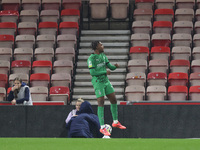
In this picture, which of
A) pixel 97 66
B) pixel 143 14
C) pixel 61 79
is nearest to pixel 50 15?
pixel 143 14

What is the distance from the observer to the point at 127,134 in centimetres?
807

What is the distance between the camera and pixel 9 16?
1408 centimetres

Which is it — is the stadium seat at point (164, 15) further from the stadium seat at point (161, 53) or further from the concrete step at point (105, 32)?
the stadium seat at point (161, 53)

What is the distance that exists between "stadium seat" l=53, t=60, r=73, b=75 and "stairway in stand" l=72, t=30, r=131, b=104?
0.49m

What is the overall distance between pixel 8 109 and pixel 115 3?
266 inches

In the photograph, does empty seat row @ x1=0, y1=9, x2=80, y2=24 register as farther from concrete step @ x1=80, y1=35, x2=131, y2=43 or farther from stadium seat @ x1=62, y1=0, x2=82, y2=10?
concrete step @ x1=80, y1=35, x2=131, y2=43

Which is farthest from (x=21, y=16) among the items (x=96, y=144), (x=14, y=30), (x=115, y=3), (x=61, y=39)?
(x=96, y=144)

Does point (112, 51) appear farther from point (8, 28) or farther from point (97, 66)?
point (97, 66)

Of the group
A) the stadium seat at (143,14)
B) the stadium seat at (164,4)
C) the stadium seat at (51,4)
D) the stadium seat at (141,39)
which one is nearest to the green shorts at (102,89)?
the stadium seat at (141,39)

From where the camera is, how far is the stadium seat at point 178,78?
11492 mm

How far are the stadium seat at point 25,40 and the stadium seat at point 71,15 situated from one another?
1.35 m

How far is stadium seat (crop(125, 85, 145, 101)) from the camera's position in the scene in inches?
443

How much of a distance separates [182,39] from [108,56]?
214 cm

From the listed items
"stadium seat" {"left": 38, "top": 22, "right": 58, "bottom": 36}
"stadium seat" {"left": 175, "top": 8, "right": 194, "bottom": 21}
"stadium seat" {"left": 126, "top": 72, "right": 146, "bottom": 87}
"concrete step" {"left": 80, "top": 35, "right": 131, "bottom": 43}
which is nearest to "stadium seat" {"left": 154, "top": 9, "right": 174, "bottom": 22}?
"stadium seat" {"left": 175, "top": 8, "right": 194, "bottom": 21}
